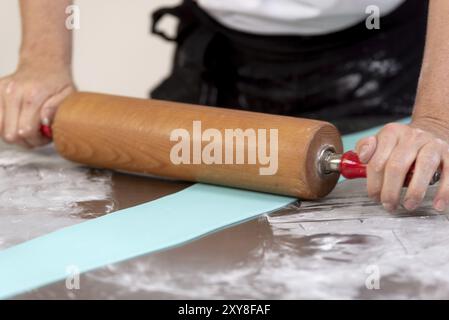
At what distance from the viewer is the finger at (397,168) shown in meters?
0.96

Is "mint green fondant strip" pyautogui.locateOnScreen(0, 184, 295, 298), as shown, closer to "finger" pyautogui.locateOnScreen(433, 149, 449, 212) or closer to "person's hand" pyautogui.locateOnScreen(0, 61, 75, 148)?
"finger" pyautogui.locateOnScreen(433, 149, 449, 212)

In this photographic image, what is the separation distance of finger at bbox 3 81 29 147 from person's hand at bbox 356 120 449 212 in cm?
56

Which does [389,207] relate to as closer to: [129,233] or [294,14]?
[129,233]

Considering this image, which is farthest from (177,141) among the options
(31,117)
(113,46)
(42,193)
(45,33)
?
(113,46)

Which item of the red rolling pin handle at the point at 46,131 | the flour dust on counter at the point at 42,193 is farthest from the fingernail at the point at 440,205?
the red rolling pin handle at the point at 46,131

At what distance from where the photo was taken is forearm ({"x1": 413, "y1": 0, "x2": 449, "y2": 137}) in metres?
1.04

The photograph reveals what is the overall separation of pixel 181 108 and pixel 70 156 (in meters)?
0.19

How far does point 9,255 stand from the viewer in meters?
0.87

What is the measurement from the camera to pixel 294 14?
1341mm

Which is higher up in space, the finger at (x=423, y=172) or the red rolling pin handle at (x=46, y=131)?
the finger at (x=423, y=172)

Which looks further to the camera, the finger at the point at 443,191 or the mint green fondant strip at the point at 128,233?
the finger at the point at 443,191

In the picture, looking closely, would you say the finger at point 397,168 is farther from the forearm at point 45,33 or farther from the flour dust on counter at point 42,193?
the forearm at point 45,33

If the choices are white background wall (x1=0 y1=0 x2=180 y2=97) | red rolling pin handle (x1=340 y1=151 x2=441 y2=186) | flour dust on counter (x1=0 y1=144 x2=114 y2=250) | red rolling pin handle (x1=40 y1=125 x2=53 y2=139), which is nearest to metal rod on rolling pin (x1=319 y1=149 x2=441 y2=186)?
red rolling pin handle (x1=340 y1=151 x2=441 y2=186)
